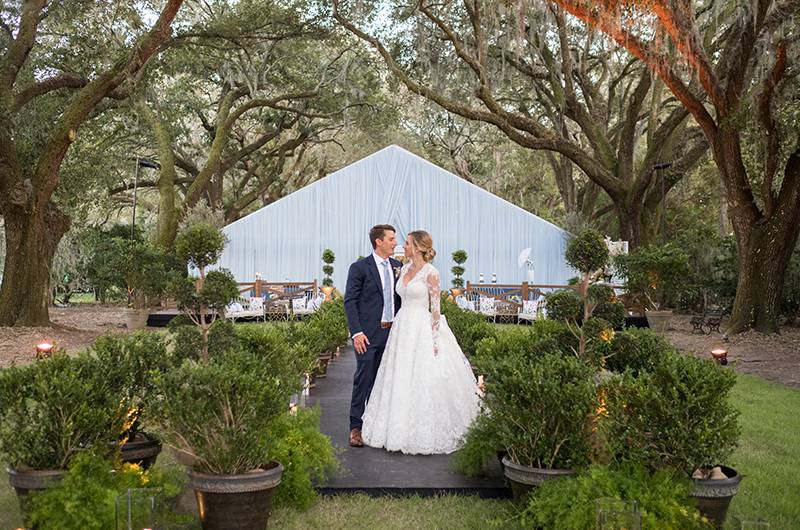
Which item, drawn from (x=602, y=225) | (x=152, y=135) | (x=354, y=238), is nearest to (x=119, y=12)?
(x=152, y=135)

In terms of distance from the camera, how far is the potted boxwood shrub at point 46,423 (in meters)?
3.95

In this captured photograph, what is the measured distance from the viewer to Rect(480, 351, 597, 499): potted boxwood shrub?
168 inches

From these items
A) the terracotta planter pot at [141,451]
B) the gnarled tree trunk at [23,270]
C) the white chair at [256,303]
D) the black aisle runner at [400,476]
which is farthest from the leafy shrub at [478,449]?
the white chair at [256,303]

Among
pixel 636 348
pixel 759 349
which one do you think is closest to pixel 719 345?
pixel 759 349

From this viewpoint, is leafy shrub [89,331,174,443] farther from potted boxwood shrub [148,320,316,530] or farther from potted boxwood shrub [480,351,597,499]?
potted boxwood shrub [480,351,597,499]

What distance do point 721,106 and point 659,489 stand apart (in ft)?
42.1

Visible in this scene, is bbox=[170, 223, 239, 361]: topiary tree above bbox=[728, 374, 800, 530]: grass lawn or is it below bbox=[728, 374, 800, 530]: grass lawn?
above

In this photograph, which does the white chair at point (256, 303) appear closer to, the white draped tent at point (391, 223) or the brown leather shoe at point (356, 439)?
the white draped tent at point (391, 223)

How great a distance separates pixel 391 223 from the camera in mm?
26031

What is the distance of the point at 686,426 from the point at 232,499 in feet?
7.15

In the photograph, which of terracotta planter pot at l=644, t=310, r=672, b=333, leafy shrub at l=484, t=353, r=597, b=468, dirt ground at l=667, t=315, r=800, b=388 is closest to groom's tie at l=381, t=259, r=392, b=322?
leafy shrub at l=484, t=353, r=597, b=468

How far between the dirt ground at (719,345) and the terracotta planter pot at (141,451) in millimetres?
5900

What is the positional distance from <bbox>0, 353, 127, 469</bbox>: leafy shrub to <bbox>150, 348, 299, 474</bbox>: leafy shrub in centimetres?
37

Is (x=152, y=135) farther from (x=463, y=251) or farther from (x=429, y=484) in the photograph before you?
(x=429, y=484)
